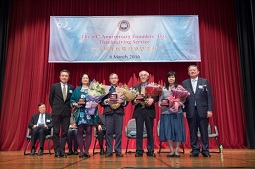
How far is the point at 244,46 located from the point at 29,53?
5.20 meters

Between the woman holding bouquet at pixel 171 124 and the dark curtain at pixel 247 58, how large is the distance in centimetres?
307

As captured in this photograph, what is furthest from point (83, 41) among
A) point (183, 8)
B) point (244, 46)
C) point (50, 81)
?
point (244, 46)

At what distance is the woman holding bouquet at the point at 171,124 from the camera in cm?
349

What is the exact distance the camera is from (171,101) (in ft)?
11.2

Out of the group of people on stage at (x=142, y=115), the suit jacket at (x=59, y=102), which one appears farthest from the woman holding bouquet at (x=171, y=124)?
the suit jacket at (x=59, y=102)

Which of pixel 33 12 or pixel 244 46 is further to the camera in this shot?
pixel 33 12

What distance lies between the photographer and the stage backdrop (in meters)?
6.13

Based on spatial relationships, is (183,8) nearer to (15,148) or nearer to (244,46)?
(244,46)

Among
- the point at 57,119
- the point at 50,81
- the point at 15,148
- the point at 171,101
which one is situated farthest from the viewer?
the point at 50,81

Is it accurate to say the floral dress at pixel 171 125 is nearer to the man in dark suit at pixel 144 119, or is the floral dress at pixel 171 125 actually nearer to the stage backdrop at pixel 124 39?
the man in dark suit at pixel 144 119

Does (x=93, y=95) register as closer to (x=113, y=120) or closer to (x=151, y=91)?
(x=113, y=120)

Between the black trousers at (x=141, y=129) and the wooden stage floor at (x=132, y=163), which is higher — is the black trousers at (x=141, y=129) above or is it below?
above

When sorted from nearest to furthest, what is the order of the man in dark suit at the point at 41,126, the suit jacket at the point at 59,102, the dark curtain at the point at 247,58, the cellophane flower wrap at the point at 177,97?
the cellophane flower wrap at the point at 177,97, the suit jacket at the point at 59,102, the man in dark suit at the point at 41,126, the dark curtain at the point at 247,58

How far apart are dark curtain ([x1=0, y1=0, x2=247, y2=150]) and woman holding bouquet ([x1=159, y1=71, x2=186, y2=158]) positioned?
2.64 m
